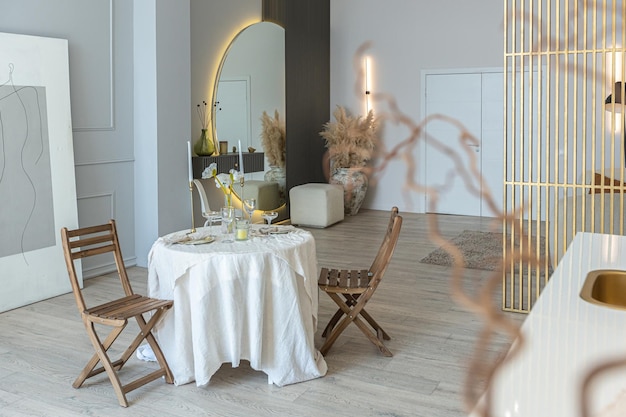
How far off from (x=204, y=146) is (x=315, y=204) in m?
2.03

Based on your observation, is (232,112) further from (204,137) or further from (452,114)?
(452,114)

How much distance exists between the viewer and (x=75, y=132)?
19.4ft

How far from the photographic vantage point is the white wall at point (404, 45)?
9.57 m

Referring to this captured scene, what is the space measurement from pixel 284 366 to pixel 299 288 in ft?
1.44

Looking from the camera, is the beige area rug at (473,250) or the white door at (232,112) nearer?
the beige area rug at (473,250)

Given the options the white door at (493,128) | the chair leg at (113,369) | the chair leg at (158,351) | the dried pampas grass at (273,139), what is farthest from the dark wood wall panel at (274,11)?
the chair leg at (113,369)

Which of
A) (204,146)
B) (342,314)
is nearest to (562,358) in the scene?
(342,314)

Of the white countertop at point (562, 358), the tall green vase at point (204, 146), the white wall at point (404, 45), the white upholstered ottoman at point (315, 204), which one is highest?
the white wall at point (404, 45)

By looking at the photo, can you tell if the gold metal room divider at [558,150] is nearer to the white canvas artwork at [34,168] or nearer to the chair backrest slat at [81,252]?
the chair backrest slat at [81,252]

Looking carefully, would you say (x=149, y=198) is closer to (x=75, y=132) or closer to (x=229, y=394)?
(x=75, y=132)

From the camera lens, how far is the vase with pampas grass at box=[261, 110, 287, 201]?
8.89 metres

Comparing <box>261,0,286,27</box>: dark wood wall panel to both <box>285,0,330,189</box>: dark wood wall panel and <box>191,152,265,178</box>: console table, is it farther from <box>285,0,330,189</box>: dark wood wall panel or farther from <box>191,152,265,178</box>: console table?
<box>191,152,265,178</box>: console table

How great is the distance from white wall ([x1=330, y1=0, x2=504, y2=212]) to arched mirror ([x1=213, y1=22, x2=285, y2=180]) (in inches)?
51.4


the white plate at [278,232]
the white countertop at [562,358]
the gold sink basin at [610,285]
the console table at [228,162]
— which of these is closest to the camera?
the white countertop at [562,358]
